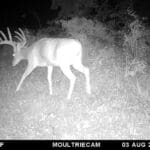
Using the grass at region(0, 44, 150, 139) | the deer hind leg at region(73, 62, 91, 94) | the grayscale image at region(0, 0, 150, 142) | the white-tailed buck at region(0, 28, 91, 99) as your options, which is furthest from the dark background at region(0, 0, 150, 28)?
the deer hind leg at region(73, 62, 91, 94)

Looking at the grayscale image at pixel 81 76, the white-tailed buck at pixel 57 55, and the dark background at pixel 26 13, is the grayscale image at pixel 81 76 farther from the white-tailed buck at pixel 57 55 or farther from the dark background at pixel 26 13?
the dark background at pixel 26 13

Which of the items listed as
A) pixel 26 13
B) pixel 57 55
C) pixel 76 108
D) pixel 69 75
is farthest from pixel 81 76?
pixel 26 13

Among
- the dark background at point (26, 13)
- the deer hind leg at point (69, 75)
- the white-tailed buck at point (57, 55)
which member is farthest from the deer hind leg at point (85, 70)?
the dark background at point (26, 13)

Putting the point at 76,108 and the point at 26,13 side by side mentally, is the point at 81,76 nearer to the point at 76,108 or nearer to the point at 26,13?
the point at 76,108

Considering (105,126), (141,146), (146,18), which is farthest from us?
(146,18)

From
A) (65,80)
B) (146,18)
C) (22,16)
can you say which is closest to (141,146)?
(65,80)

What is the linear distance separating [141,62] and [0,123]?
285 cm

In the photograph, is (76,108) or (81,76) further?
(81,76)

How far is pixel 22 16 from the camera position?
743 cm

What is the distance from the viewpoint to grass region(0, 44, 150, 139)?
4004mm

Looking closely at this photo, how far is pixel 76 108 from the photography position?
444cm

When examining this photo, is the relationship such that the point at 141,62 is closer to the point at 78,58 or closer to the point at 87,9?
the point at 78,58

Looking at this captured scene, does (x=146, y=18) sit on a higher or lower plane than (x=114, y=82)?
higher

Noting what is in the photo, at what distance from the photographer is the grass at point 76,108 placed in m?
4.00
